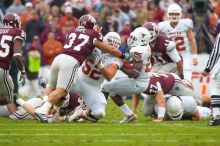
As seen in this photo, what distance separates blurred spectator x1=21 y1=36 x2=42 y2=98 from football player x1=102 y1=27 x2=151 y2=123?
25.3ft

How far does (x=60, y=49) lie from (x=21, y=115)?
26.0 feet

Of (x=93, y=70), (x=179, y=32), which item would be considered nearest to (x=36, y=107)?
(x=93, y=70)

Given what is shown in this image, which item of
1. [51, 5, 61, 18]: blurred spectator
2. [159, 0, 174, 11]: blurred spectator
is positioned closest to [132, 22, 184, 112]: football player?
[51, 5, 61, 18]: blurred spectator

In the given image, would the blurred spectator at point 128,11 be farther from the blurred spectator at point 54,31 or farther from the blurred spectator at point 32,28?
the blurred spectator at point 32,28

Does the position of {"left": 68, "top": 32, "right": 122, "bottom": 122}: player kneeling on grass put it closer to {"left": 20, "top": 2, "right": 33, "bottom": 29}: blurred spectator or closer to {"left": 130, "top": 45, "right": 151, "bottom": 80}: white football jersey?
{"left": 130, "top": 45, "right": 151, "bottom": 80}: white football jersey

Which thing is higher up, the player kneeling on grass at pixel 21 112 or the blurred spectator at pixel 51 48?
the blurred spectator at pixel 51 48

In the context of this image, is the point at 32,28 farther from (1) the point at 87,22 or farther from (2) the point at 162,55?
(1) the point at 87,22

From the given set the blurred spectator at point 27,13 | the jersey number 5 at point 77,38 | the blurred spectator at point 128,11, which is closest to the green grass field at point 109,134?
the jersey number 5 at point 77,38

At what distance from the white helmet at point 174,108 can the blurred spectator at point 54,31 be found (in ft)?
27.5

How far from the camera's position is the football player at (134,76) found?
1249 cm

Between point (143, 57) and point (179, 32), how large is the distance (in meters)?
2.76

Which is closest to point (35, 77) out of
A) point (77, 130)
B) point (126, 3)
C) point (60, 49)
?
point (60, 49)

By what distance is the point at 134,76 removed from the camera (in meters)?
A: 12.6

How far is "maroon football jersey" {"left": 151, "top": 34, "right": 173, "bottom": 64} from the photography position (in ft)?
45.3
